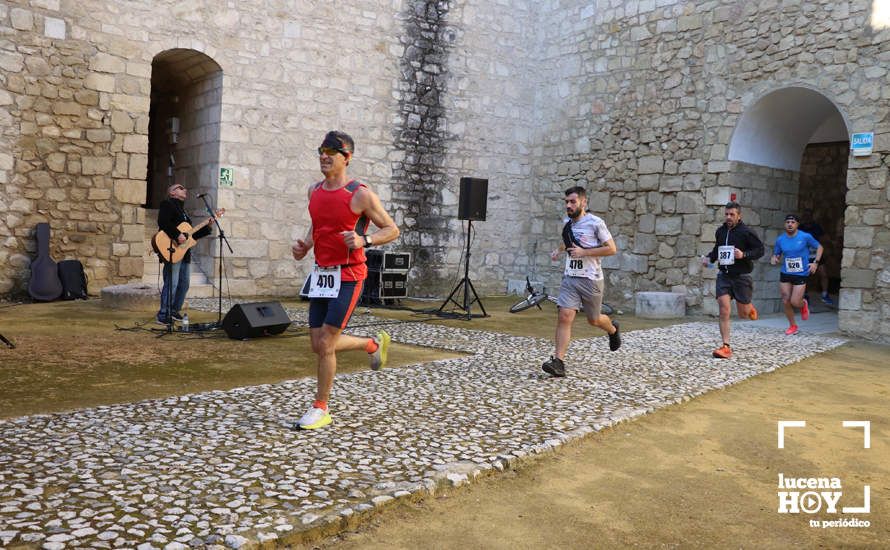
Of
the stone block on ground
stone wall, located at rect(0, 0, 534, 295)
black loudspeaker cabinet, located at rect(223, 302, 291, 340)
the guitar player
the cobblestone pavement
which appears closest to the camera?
the cobblestone pavement

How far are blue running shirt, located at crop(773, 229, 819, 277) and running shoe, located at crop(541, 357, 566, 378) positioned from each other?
4563 mm

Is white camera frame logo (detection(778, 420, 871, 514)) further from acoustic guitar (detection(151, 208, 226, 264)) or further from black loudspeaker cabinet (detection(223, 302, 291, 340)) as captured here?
acoustic guitar (detection(151, 208, 226, 264))

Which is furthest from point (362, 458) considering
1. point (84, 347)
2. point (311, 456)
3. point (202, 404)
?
point (84, 347)

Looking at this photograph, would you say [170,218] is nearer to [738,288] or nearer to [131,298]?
[131,298]

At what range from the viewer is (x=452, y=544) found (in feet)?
8.36

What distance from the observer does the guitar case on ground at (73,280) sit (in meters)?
8.98

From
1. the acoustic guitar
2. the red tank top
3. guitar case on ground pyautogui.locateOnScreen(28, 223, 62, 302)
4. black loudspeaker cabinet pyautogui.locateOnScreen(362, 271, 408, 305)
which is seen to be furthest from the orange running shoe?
guitar case on ground pyautogui.locateOnScreen(28, 223, 62, 302)

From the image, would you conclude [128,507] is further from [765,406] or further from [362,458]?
[765,406]

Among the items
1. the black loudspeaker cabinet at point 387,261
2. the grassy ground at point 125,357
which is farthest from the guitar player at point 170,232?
the black loudspeaker cabinet at point 387,261

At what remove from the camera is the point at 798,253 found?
28.3ft

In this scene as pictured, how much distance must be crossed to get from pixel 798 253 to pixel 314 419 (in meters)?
6.88

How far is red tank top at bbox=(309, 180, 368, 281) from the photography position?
370cm

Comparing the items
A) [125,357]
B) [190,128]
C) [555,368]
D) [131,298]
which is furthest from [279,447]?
[190,128]

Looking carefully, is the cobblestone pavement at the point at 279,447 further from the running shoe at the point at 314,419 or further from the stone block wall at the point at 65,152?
the stone block wall at the point at 65,152
